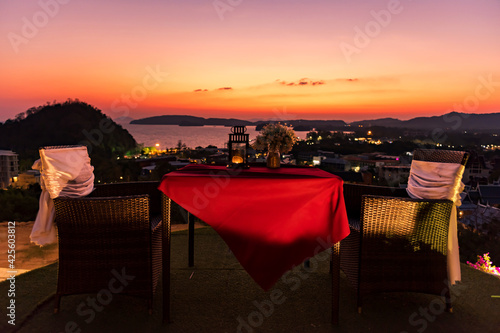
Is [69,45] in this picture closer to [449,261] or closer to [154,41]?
[154,41]

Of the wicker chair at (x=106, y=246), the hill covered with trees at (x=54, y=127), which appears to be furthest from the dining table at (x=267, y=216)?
the hill covered with trees at (x=54, y=127)

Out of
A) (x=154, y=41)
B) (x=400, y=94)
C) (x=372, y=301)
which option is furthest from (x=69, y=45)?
(x=400, y=94)

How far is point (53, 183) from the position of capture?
2.02m

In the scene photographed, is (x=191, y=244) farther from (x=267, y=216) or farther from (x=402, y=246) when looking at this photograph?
(x=402, y=246)

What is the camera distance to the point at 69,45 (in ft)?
21.6

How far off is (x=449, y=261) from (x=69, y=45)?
25.4 ft

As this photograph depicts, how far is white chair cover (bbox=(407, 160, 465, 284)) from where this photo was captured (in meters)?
2.07

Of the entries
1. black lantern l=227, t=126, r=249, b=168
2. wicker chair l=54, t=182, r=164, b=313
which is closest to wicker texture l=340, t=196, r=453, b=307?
black lantern l=227, t=126, r=249, b=168

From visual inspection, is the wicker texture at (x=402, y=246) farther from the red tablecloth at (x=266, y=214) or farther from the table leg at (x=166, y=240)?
the table leg at (x=166, y=240)

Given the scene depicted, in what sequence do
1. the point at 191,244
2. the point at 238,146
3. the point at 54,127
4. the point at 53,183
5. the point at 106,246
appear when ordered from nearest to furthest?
→ the point at 106,246 < the point at 53,183 < the point at 238,146 < the point at 191,244 < the point at 54,127

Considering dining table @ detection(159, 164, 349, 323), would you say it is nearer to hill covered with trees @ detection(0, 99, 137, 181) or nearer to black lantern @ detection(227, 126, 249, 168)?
black lantern @ detection(227, 126, 249, 168)

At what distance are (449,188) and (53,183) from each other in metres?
2.72

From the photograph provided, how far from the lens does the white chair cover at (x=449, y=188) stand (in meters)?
2.07

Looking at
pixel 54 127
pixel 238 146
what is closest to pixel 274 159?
pixel 238 146
